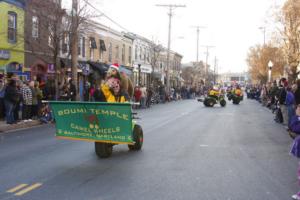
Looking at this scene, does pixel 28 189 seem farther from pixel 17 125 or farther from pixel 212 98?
pixel 212 98

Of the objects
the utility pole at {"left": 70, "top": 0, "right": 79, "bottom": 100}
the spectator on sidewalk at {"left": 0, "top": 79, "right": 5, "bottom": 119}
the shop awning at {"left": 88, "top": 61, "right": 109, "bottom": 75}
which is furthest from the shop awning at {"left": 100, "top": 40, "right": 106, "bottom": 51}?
the spectator on sidewalk at {"left": 0, "top": 79, "right": 5, "bottom": 119}

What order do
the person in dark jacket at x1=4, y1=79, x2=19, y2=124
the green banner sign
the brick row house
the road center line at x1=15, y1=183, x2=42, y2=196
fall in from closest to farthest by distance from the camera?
the road center line at x1=15, y1=183, x2=42, y2=196
the green banner sign
the person in dark jacket at x1=4, y1=79, x2=19, y2=124
the brick row house

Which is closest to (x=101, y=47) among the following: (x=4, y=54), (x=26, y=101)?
(x=4, y=54)

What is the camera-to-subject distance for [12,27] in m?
25.0

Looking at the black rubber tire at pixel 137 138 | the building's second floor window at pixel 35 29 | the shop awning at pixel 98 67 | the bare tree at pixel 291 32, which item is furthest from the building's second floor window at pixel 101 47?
the black rubber tire at pixel 137 138

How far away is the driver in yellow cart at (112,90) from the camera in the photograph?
10.1 m

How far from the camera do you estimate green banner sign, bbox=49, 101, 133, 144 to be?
9.26m

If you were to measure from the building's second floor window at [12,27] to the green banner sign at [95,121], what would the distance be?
16.5 m

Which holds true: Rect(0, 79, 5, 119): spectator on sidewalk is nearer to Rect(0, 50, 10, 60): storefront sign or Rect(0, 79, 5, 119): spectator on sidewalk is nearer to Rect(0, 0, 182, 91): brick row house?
Rect(0, 0, 182, 91): brick row house

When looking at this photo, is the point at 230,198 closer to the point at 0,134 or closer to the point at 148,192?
the point at 148,192

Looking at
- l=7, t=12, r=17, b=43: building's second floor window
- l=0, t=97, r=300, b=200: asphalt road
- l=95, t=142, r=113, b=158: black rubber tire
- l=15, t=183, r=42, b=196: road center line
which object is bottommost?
l=15, t=183, r=42, b=196: road center line

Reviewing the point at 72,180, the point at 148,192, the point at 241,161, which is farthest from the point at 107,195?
the point at 241,161

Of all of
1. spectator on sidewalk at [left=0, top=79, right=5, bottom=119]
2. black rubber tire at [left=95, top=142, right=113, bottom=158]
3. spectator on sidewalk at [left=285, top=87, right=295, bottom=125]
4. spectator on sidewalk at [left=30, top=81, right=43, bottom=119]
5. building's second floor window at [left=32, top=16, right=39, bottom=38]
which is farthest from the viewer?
building's second floor window at [left=32, top=16, right=39, bottom=38]

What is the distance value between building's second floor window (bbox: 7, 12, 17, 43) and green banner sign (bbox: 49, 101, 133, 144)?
1646 centimetres
